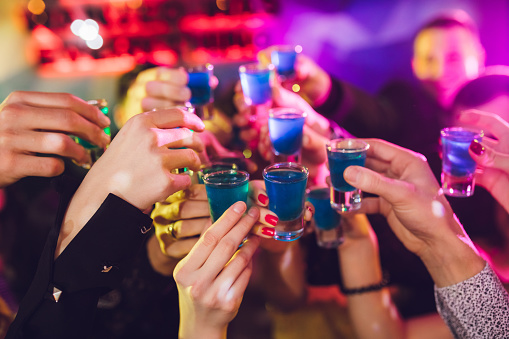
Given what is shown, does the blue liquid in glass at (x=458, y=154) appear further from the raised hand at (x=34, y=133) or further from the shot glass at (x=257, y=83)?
the raised hand at (x=34, y=133)

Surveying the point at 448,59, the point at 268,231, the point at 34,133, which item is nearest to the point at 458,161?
the point at 268,231

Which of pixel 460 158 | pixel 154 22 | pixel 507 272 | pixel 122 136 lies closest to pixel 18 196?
pixel 122 136

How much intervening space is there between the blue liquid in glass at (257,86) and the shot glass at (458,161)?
1.20 m

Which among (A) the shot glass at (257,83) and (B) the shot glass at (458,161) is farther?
(A) the shot glass at (257,83)

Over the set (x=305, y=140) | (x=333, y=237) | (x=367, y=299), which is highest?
(x=305, y=140)

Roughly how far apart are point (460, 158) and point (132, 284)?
171 centimetres

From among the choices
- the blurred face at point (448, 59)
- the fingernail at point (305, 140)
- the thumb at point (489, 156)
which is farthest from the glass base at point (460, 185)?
the blurred face at point (448, 59)

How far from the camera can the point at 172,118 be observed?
1.38m

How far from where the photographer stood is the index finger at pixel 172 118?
134 cm

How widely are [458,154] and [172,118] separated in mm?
1328

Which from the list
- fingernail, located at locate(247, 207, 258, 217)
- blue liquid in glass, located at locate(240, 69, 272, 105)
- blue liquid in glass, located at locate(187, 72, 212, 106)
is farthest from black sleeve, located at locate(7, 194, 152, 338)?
blue liquid in glass, located at locate(240, 69, 272, 105)

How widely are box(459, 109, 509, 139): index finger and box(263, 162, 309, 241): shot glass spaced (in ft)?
3.17

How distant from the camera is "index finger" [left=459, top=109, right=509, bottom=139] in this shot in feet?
6.06

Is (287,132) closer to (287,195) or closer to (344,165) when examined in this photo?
(344,165)
